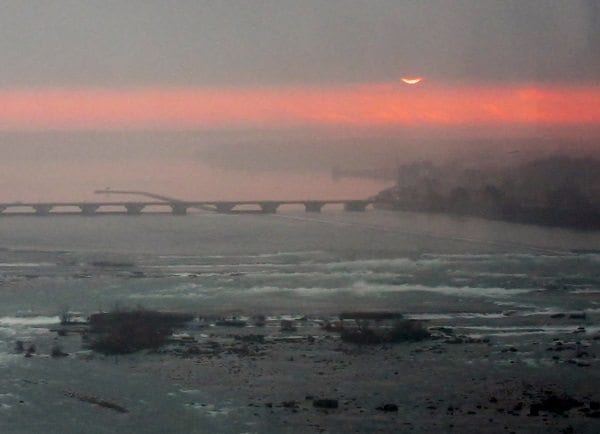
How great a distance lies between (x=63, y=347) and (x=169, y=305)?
160 centimetres

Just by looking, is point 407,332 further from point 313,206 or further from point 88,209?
point 88,209

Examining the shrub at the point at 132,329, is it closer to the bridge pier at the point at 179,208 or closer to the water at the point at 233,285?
the water at the point at 233,285

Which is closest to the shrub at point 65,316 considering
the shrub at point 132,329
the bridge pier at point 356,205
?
the shrub at point 132,329

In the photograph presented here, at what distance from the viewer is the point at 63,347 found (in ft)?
20.5

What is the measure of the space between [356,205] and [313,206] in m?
0.88

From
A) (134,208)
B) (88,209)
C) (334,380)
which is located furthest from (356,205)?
(334,380)

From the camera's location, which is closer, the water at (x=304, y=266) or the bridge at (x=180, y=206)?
the water at (x=304, y=266)

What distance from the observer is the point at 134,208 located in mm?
19156

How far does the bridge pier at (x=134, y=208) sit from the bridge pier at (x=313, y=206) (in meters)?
3.53

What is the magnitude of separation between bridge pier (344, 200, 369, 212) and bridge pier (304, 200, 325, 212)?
0.51 m

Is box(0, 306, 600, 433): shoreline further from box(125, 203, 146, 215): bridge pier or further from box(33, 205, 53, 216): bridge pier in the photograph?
box(125, 203, 146, 215): bridge pier

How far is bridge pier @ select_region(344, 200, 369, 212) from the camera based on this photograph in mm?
17562

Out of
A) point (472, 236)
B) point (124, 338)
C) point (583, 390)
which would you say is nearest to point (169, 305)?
point (124, 338)

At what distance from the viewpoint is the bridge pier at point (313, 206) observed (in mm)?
17922
